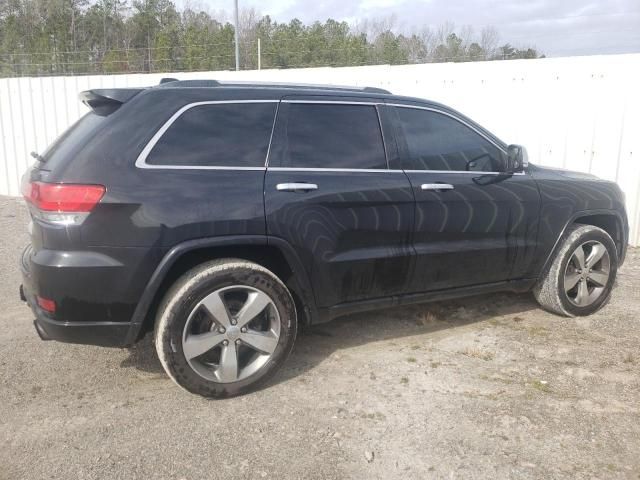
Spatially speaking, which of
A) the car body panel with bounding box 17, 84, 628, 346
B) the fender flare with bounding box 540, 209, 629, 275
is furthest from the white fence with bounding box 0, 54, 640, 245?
the car body panel with bounding box 17, 84, 628, 346

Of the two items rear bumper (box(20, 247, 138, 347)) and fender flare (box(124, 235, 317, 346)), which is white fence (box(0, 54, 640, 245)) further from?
rear bumper (box(20, 247, 138, 347))

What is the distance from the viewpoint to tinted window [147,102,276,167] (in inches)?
127

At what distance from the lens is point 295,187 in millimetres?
3422

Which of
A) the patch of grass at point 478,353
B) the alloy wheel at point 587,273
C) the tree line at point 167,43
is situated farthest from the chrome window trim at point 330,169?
the tree line at point 167,43

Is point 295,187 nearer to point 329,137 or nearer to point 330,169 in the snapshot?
point 330,169

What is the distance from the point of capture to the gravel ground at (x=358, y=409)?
2.81m

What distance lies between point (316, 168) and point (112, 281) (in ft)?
4.51

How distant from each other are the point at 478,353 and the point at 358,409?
1192 mm

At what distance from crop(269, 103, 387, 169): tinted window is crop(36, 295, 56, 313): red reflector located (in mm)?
1446

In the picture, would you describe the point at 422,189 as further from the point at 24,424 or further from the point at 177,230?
the point at 24,424

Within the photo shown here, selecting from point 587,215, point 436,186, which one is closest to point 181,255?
point 436,186

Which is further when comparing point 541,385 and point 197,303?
point 541,385

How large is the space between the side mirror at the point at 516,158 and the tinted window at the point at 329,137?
1104mm

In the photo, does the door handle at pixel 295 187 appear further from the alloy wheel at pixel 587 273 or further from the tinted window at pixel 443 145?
the alloy wheel at pixel 587 273
